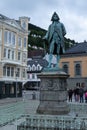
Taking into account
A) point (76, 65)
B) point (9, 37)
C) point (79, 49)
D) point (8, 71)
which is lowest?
point (8, 71)

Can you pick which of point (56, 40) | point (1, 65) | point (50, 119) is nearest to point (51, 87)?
point (56, 40)

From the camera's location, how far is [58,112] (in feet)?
55.8

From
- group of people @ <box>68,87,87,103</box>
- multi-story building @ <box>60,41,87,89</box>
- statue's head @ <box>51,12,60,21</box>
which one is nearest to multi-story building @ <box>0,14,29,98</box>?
multi-story building @ <box>60,41,87,89</box>

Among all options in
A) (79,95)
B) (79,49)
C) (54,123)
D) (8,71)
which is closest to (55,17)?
(54,123)

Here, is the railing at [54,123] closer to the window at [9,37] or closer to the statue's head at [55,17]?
the statue's head at [55,17]

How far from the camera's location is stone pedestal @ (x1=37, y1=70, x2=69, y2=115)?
1711cm

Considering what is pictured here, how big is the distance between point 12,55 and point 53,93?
41.6m

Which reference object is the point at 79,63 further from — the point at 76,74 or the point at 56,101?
the point at 56,101

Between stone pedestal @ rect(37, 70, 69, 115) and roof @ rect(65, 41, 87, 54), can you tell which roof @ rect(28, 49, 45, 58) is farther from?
stone pedestal @ rect(37, 70, 69, 115)

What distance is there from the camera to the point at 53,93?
1728 centimetres

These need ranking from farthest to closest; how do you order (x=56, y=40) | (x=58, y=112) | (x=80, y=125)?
(x=56, y=40), (x=58, y=112), (x=80, y=125)

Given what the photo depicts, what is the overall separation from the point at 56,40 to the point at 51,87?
8.72ft

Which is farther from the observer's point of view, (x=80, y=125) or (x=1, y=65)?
(x=1, y=65)

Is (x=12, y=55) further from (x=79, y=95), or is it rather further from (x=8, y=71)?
(x=79, y=95)
